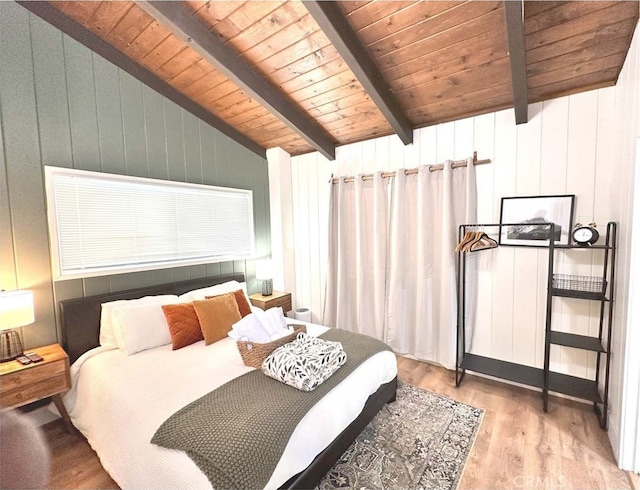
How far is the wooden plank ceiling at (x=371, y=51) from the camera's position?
1.82m

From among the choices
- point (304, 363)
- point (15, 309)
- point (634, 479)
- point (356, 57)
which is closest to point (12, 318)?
point (15, 309)

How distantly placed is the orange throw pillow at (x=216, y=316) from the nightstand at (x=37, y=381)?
901mm

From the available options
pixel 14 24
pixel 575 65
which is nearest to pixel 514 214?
pixel 575 65

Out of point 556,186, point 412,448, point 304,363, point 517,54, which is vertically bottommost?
point 412,448

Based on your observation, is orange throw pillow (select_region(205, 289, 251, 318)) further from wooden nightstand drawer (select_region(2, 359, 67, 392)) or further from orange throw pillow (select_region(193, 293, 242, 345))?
wooden nightstand drawer (select_region(2, 359, 67, 392))

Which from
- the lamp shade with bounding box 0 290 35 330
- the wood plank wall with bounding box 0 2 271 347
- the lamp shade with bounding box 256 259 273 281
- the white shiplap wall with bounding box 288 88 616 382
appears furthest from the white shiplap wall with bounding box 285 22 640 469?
the lamp shade with bounding box 0 290 35 330

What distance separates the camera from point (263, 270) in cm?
362

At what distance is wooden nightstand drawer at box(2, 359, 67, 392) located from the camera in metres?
1.77

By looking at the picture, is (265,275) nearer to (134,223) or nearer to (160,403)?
(134,223)

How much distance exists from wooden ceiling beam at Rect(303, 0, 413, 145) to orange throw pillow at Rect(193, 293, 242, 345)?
219 cm

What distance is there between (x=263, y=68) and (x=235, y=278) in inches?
86.9

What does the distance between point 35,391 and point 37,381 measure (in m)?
0.06

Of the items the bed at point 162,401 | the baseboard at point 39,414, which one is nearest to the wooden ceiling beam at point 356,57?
the bed at point 162,401

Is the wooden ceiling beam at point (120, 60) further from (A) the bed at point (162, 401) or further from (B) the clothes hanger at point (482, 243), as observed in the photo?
(B) the clothes hanger at point (482, 243)
